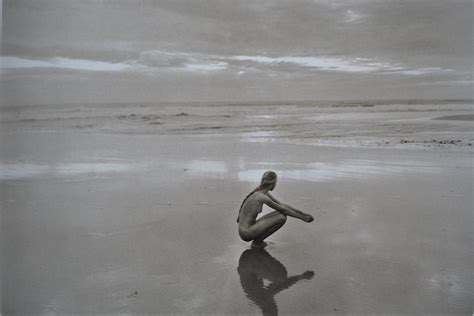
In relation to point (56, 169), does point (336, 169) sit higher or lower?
higher

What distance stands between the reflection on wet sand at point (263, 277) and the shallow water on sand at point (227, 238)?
2 centimetres

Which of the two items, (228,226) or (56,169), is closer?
(228,226)

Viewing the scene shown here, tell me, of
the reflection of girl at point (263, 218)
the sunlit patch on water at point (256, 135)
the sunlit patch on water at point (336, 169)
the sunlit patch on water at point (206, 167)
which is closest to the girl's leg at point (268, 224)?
the reflection of girl at point (263, 218)

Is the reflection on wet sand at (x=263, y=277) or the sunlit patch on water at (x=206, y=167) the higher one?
the sunlit patch on water at (x=206, y=167)

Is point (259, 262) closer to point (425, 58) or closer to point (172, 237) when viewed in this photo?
point (172, 237)

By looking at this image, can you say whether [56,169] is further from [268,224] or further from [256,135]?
[256,135]

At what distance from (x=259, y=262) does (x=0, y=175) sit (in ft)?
15.2

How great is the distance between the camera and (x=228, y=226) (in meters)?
5.05

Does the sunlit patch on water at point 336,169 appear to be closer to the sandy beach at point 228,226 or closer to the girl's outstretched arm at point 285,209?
the sandy beach at point 228,226

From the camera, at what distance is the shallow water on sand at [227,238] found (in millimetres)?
3568

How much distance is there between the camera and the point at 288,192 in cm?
627

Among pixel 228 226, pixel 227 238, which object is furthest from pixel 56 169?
pixel 227 238

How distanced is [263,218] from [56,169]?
4577 mm

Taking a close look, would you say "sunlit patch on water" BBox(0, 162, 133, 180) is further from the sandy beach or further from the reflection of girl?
the reflection of girl
